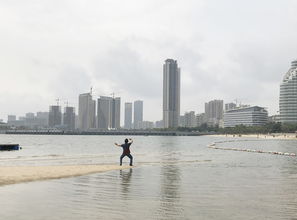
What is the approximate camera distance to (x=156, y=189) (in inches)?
758

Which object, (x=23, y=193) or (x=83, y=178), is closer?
(x=23, y=193)

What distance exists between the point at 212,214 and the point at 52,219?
5.39 metres

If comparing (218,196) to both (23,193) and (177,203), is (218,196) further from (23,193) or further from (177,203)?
(23,193)

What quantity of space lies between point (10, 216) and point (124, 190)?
703 cm

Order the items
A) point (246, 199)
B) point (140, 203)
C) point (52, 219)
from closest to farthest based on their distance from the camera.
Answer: point (52, 219) < point (140, 203) < point (246, 199)

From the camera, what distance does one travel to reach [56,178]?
77.5 ft

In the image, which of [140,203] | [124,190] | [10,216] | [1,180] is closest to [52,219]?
[10,216]

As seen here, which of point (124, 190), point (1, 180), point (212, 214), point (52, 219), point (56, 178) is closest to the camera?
point (52, 219)

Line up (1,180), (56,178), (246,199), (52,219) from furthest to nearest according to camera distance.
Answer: (56,178) → (1,180) → (246,199) → (52,219)

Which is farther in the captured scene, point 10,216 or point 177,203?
point 177,203

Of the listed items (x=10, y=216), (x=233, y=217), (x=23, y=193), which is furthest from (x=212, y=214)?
(x=23, y=193)

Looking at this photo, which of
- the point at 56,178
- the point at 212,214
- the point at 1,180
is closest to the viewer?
the point at 212,214

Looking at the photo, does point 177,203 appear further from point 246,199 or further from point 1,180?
point 1,180

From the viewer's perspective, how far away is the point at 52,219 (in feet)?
40.2
